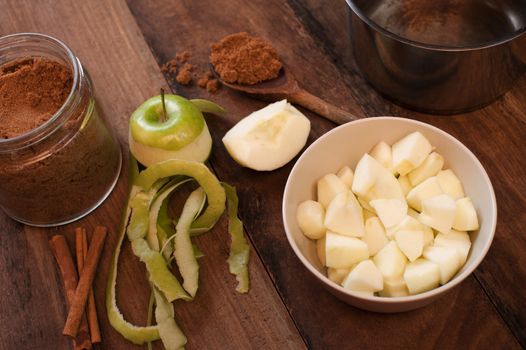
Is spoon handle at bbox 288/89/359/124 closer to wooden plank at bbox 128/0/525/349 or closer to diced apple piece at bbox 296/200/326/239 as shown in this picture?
wooden plank at bbox 128/0/525/349

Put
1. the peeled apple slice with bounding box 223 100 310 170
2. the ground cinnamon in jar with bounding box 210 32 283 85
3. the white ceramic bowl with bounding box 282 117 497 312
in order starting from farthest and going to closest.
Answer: the ground cinnamon in jar with bounding box 210 32 283 85
the peeled apple slice with bounding box 223 100 310 170
the white ceramic bowl with bounding box 282 117 497 312

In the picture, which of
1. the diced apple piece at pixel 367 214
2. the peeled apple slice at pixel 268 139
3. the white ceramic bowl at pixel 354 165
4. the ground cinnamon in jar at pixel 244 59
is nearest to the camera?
the white ceramic bowl at pixel 354 165

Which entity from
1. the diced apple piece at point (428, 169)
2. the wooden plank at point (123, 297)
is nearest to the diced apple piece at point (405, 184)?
the diced apple piece at point (428, 169)

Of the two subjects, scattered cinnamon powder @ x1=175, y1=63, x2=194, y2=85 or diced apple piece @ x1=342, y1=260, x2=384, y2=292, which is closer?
diced apple piece @ x1=342, y1=260, x2=384, y2=292

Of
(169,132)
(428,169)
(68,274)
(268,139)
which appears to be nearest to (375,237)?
(428,169)

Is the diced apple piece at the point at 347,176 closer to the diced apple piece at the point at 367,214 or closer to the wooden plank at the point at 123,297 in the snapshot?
the diced apple piece at the point at 367,214

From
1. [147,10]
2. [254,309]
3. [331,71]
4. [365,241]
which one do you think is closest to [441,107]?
[331,71]

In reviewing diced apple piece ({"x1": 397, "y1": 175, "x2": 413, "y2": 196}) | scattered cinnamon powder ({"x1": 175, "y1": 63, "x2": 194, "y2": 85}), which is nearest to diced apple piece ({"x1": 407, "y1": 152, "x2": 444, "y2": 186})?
diced apple piece ({"x1": 397, "y1": 175, "x2": 413, "y2": 196})
